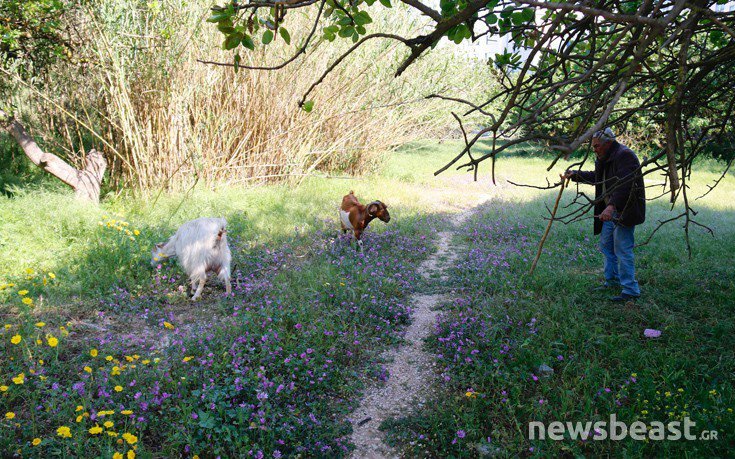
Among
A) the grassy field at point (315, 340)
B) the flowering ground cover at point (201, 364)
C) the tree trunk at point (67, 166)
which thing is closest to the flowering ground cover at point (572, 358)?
the grassy field at point (315, 340)

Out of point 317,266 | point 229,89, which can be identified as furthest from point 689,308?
point 229,89

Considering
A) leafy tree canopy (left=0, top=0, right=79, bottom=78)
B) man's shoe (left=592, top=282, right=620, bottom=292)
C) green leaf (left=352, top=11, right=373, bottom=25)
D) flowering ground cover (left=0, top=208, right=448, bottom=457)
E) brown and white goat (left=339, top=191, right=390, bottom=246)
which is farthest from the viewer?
brown and white goat (left=339, top=191, right=390, bottom=246)

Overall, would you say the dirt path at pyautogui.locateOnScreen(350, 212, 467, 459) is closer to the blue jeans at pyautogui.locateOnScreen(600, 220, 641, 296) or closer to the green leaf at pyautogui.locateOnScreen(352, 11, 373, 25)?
the blue jeans at pyautogui.locateOnScreen(600, 220, 641, 296)

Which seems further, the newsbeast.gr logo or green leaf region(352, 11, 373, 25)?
the newsbeast.gr logo

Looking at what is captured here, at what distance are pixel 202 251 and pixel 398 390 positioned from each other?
2699 mm

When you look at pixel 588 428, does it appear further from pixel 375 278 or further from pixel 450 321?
pixel 375 278

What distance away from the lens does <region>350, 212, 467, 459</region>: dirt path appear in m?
3.25

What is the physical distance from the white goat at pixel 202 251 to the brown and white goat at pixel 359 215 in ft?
7.42

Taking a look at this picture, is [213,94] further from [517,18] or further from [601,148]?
[517,18]

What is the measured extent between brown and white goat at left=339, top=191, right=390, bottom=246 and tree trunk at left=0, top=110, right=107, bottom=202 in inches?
170

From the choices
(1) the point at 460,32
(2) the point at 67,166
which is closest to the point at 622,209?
(1) the point at 460,32

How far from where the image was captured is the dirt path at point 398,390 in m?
3.25

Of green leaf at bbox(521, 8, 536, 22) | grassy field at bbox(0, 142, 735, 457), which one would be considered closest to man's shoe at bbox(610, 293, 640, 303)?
grassy field at bbox(0, 142, 735, 457)

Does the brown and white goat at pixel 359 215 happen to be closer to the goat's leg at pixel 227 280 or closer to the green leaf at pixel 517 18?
the goat's leg at pixel 227 280
